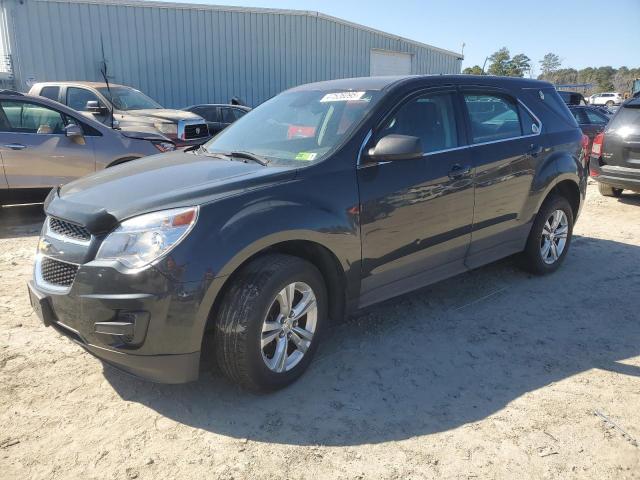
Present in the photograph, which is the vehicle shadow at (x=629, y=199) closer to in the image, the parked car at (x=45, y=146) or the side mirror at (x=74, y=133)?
the parked car at (x=45, y=146)

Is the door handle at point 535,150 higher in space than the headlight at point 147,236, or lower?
higher

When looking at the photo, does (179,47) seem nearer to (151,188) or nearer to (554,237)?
(554,237)

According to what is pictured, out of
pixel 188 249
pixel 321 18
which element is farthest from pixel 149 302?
pixel 321 18

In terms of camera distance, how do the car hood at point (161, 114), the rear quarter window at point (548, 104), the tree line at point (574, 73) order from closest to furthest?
1. the rear quarter window at point (548, 104)
2. the car hood at point (161, 114)
3. the tree line at point (574, 73)

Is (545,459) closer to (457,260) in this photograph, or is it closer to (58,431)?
(457,260)

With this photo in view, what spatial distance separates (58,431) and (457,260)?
9.53 feet

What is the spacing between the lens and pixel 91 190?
10.3 ft

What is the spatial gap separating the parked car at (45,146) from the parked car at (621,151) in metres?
7.19

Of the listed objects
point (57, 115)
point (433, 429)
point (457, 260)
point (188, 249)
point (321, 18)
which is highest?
point (321, 18)

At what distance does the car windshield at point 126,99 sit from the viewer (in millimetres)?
10359

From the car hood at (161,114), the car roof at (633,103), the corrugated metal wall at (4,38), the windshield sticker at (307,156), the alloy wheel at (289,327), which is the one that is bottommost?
the alloy wheel at (289,327)

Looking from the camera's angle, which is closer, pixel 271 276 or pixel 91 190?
pixel 271 276

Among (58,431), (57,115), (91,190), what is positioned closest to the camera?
(58,431)

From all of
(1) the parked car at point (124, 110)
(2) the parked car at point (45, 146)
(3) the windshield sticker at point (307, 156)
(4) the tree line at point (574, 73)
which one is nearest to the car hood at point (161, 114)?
(1) the parked car at point (124, 110)
